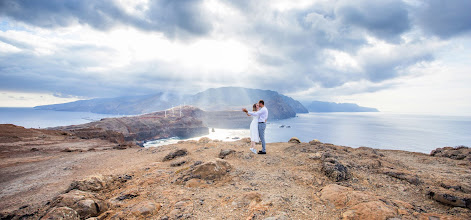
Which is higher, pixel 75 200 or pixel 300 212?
pixel 75 200

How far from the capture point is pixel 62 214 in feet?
12.1

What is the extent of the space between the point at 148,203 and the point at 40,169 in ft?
33.3

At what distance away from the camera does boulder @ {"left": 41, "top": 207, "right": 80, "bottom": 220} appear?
3.63 metres

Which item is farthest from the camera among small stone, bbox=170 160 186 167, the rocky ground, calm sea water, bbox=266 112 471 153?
calm sea water, bbox=266 112 471 153

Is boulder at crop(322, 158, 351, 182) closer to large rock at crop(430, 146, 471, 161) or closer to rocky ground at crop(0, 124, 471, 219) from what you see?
rocky ground at crop(0, 124, 471, 219)

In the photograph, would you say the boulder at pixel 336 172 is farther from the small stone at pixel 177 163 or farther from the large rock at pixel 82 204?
the large rock at pixel 82 204

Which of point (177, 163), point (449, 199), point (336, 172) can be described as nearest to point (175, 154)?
point (177, 163)

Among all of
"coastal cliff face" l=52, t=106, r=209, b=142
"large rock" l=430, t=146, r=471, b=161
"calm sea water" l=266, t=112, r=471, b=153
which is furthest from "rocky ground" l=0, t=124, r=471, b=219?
"calm sea water" l=266, t=112, r=471, b=153

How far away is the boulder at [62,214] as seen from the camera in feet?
11.9

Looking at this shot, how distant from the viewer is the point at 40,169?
31.4ft

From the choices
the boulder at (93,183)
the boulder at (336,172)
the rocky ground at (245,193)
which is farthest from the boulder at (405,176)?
the boulder at (93,183)

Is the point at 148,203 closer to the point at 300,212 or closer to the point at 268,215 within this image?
the point at 268,215

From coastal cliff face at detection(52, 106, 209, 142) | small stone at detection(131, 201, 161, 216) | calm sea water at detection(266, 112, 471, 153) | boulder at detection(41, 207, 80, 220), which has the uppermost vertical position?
boulder at detection(41, 207, 80, 220)

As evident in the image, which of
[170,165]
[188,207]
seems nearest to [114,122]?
[170,165]
